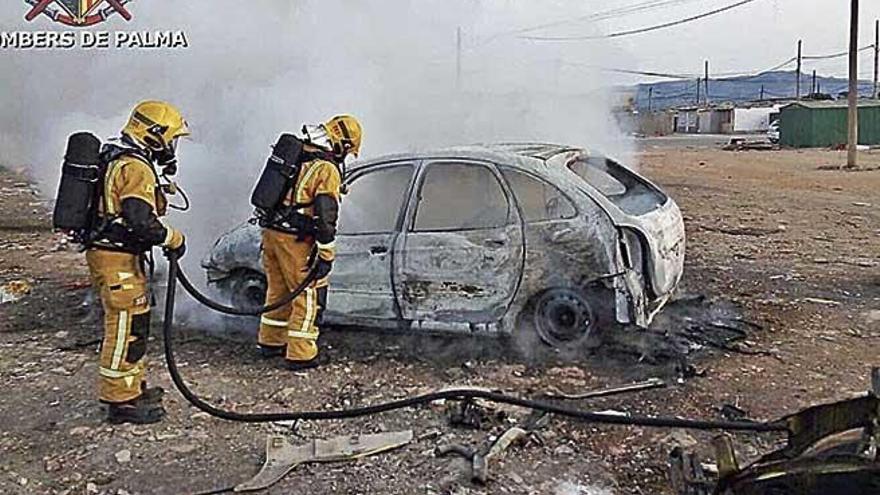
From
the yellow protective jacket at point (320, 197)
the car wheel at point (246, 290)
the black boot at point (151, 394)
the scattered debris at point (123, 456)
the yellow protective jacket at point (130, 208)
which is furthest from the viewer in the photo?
the car wheel at point (246, 290)

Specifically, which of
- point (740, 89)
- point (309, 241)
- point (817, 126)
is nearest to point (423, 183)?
point (309, 241)

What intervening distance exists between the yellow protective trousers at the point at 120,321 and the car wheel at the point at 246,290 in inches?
57.3

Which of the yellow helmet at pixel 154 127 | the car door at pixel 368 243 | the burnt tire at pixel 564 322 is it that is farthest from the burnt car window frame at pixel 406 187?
the yellow helmet at pixel 154 127

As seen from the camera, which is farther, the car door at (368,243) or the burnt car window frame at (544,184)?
the car door at (368,243)

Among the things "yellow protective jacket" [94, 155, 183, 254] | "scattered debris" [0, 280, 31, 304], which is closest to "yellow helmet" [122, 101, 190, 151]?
"yellow protective jacket" [94, 155, 183, 254]

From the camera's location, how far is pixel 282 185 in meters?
5.55

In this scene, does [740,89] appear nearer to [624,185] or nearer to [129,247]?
[624,185]

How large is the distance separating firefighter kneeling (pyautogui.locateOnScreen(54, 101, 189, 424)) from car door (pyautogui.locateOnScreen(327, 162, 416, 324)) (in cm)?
132

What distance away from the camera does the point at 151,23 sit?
12508 mm

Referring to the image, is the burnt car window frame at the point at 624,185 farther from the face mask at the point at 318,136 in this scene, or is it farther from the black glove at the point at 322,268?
the black glove at the point at 322,268

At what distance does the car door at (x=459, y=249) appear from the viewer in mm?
5625

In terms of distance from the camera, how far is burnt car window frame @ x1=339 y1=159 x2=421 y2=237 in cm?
586

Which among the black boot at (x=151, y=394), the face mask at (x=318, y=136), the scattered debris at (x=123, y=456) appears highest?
the face mask at (x=318, y=136)

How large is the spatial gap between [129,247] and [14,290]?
416 centimetres
